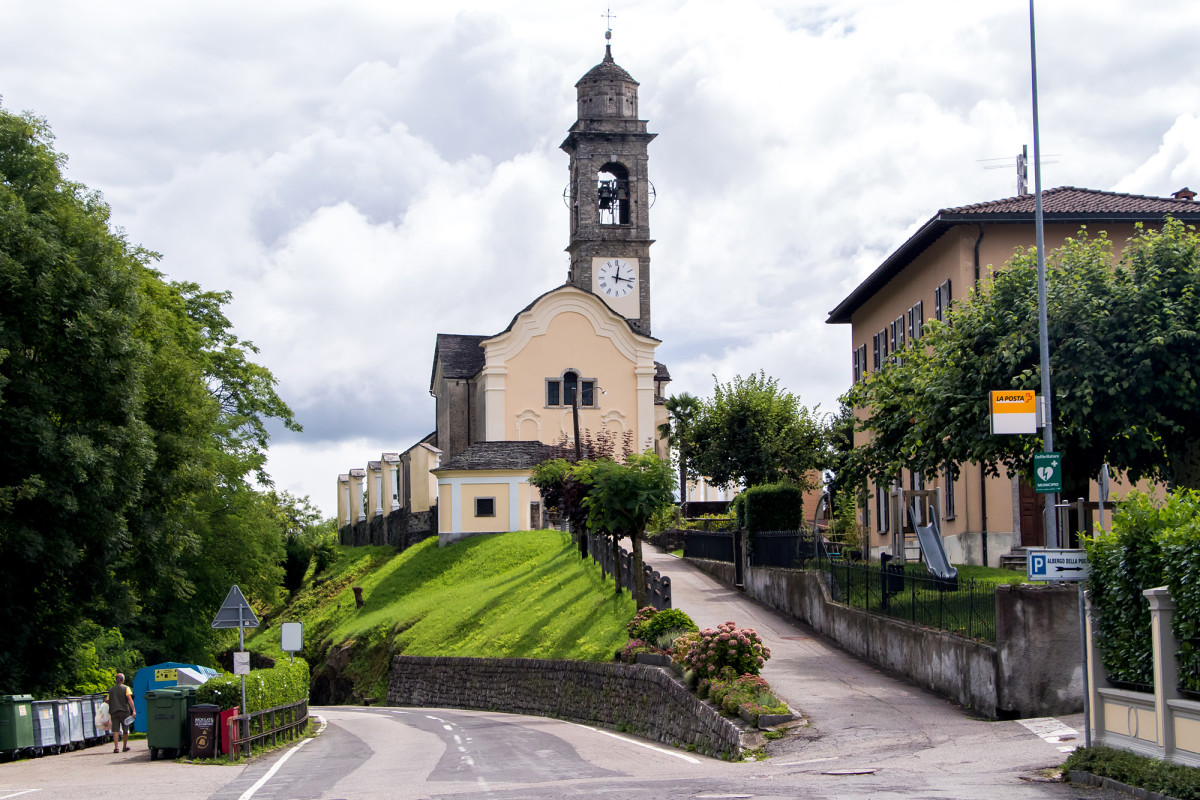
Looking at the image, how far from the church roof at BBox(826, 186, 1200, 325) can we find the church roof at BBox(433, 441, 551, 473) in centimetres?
2530

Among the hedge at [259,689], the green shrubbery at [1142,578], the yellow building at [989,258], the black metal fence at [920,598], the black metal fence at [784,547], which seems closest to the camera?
the green shrubbery at [1142,578]

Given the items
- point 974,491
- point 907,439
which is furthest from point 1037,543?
point 907,439

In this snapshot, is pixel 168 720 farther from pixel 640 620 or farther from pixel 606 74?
pixel 606 74

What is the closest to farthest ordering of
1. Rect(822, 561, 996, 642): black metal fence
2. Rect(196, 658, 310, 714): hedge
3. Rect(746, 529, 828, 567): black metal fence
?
Rect(822, 561, 996, 642): black metal fence < Rect(196, 658, 310, 714): hedge < Rect(746, 529, 828, 567): black metal fence

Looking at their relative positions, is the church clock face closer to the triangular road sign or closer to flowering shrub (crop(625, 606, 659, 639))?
flowering shrub (crop(625, 606, 659, 639))

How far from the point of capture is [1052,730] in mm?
17250

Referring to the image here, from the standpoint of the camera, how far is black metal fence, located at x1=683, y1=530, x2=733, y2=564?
131 ft

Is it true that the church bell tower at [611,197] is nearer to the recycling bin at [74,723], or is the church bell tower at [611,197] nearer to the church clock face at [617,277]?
the church clock face at [617,277]

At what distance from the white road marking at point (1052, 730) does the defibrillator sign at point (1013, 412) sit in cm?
393

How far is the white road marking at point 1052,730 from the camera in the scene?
16320 millimetres

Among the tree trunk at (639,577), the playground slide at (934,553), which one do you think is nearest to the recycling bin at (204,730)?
the tree trunk at (639,577)

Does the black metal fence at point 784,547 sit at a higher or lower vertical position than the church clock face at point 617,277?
lower

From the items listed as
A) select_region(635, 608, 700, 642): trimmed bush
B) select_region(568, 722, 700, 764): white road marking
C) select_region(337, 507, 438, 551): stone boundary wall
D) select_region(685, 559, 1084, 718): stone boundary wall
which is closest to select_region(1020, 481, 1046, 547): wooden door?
select_region(635, 608, 700, 642): trimmed bush

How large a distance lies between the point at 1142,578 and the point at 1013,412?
4726 mm
